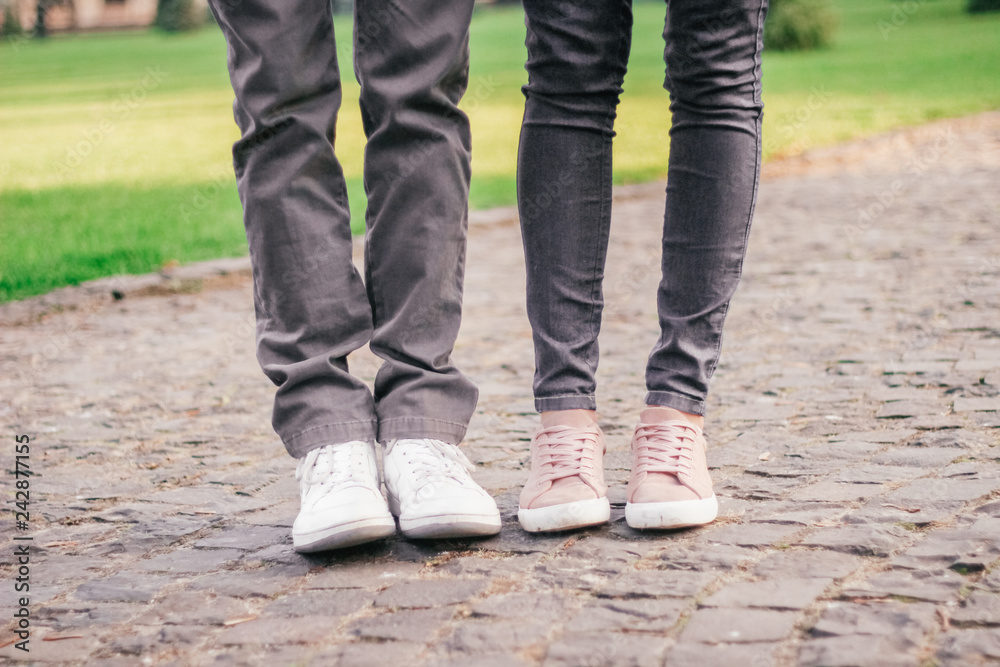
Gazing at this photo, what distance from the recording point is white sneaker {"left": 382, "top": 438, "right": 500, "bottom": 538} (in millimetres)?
1908

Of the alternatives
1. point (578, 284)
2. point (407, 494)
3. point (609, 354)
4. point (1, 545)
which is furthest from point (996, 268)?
point (1, 545)

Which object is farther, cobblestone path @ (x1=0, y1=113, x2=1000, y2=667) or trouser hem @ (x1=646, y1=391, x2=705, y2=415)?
trouser hem @ (x1=646, y1=391, x2=705, y2=415)

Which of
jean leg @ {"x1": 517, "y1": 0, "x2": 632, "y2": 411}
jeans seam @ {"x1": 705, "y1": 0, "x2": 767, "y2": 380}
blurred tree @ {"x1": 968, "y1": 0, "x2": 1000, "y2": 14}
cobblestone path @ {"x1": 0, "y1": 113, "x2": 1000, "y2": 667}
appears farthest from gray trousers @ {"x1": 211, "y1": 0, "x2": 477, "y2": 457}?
blurred tree @ {"x1": 968, "y1": 0, "x2": 1000, "y2": 14}

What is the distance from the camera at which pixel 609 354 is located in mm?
3732

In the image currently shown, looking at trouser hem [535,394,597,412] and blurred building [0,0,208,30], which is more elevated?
blurred building [0,0,208,30]

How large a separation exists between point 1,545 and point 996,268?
4.20m

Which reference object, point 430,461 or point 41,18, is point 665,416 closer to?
point 430,461

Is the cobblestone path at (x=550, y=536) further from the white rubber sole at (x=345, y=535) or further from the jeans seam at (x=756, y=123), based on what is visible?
the jeans seam at (x=756, y=123)

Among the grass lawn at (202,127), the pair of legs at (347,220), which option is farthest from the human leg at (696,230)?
the grass lawn at (202,127)

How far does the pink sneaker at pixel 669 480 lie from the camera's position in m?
1.94

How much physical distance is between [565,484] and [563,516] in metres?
0.06

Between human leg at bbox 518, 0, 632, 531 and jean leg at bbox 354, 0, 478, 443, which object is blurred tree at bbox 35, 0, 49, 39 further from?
human leg at bbox 518, 0, 632, 531
